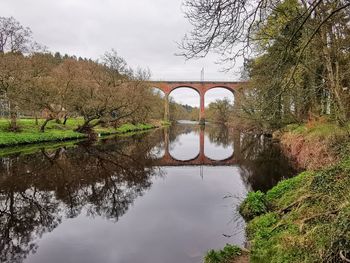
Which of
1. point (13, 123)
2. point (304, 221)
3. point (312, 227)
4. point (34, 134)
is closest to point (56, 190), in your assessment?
point (304, 221)

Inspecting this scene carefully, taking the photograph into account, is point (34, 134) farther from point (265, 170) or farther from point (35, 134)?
point (265, 170)

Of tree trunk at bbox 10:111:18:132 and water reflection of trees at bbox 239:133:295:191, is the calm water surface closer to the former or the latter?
water reflection of trees at bbox 239:133:295:191

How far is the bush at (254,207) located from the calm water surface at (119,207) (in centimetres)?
Result: 23

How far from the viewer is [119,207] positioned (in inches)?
377

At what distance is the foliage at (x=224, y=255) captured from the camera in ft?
18.3

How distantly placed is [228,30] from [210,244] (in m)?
3.97

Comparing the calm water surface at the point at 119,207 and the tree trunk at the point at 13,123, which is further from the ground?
the tree trunk at the point at 13,123

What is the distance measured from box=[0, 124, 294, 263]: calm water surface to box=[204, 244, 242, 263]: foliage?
22.2 inches

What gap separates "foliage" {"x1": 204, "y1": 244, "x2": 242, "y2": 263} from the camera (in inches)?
220

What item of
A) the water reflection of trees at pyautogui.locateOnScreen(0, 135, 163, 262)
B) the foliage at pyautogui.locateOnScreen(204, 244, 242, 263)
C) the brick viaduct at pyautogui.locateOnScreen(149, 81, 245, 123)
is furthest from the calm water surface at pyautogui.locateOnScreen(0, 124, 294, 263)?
the brick viaduct at pyautogui.locateOnScreen(149, 81, 245, 123)

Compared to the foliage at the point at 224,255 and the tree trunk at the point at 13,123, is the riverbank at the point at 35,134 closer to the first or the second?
the tree trunk at the point at 13,123

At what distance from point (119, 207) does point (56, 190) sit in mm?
2767

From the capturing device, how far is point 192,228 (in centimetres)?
786

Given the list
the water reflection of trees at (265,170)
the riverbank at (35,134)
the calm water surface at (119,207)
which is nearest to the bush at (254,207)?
the calm water surface at (119,207)
